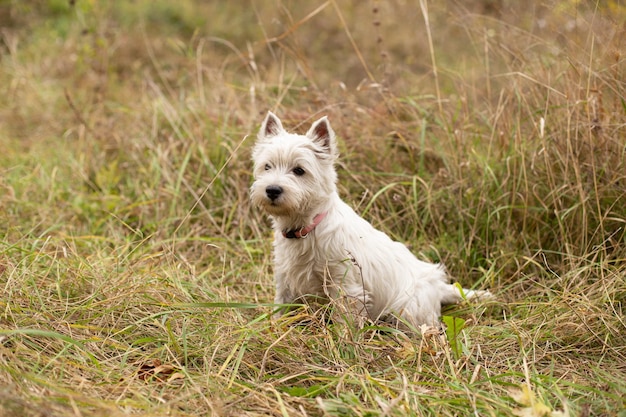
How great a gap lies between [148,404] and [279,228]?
4.91ft

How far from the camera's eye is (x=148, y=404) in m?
2.44

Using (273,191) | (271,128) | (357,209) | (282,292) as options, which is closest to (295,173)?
(273,191)

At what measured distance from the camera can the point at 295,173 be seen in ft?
11.7

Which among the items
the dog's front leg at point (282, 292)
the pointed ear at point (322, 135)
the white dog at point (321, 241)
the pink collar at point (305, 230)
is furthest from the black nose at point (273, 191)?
the dog's front leg at point (282, 292)

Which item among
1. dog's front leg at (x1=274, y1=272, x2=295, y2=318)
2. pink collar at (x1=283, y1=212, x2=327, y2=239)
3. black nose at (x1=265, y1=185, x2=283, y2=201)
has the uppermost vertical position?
black nose at (x1=265, y1=185, x2=283, y2=201)

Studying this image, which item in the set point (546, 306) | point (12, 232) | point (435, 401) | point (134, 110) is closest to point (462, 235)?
point (546, 306)

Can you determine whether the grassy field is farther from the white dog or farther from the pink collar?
the pink collar

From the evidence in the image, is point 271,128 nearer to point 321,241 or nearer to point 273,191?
point 273,191

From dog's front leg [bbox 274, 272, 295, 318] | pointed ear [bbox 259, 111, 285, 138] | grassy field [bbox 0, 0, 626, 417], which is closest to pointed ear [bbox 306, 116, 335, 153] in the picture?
pointed ear [bbox 259, 111, 285, 138]

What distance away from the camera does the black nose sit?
3373 mm

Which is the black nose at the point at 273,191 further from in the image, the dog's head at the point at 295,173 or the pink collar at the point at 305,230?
the pink collar at the point at 305,230

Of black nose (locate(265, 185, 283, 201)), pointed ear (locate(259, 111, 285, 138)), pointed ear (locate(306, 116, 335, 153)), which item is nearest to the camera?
black nose (locate(265, 185, 283, 201))

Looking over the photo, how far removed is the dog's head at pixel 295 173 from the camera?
3.41m

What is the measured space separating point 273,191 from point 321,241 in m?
0.42
